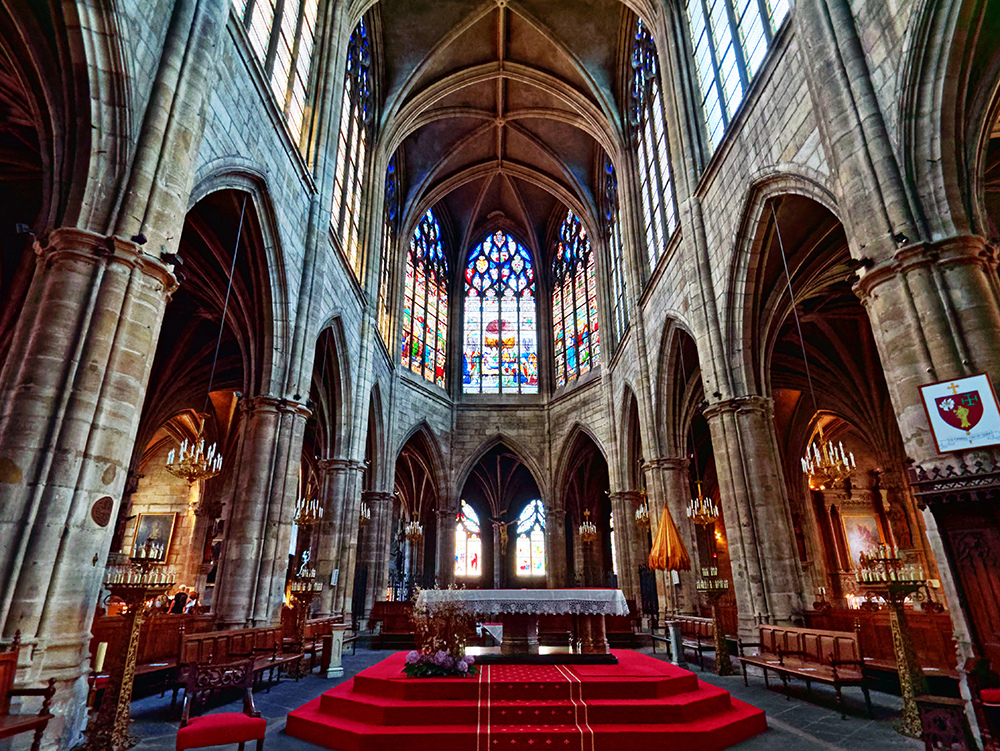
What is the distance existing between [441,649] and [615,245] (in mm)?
18500

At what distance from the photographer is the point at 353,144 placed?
17.1 metres

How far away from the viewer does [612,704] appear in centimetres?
557

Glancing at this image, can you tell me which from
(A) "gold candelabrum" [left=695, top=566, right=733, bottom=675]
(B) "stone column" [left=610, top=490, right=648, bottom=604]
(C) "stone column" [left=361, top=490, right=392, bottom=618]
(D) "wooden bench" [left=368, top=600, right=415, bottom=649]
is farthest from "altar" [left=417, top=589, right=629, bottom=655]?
(C) "stone column" [left=361, top=490, right=392, bottom=618]

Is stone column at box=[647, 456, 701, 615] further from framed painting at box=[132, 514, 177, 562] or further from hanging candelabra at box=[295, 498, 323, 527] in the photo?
framed painting at box=[132, 514, 177, 562]

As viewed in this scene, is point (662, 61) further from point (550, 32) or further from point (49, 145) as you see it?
point (49, 145)

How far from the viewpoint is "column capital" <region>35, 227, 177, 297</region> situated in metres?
5.68

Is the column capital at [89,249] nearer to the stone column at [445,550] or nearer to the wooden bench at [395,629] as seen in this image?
the wooden bench at [395,629]

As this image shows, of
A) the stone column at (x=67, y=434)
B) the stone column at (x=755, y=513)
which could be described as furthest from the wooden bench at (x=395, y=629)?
the stone column at (x=67, y=434)

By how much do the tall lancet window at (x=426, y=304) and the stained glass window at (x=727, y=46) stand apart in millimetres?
14086

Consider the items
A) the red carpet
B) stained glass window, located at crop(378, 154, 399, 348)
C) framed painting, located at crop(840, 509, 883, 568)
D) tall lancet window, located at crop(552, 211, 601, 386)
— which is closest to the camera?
the red carpet

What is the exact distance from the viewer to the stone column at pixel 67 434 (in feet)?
16.1

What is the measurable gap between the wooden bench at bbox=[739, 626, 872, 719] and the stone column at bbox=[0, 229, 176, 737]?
7.74 m

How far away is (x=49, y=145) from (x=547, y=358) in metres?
21.4

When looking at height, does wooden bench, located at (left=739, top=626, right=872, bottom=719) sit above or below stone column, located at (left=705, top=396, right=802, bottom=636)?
below
